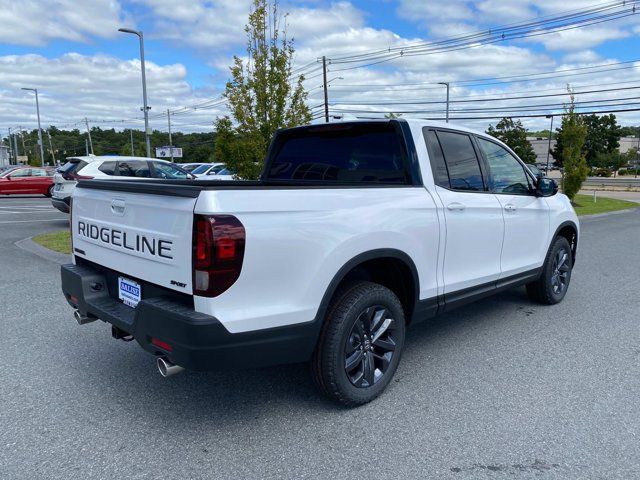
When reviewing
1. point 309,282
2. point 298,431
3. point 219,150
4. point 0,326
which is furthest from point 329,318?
point 219,150

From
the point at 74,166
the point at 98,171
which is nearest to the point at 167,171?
the point at 98,171

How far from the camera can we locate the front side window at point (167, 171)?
12.6 meters

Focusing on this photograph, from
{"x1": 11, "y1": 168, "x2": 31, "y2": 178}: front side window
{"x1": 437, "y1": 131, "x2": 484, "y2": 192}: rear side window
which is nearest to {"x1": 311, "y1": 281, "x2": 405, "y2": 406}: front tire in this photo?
{"x1": 437, "y1": 131, "x2": 484, "y2": 192}: rear side window

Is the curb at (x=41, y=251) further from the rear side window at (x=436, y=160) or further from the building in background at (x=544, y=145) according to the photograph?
the building in background at (x=544, y=145)

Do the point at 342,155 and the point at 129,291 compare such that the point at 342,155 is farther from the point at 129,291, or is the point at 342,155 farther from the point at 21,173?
the point at 21,173

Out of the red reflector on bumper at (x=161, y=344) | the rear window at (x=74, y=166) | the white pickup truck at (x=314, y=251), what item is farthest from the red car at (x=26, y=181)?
the red reflector on bumper at (x=161, y=344)

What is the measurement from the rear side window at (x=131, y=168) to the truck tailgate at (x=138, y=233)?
30.0 feet

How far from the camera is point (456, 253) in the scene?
3.92 m

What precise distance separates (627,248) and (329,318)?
29.7 feet

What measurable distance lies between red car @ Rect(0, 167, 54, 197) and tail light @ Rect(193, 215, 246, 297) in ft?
74.8

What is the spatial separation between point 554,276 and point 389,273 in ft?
9.43

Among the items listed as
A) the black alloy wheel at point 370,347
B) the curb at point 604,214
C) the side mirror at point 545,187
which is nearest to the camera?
the black alloy wheel at point 370,347

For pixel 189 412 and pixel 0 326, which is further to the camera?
pixel 0 326

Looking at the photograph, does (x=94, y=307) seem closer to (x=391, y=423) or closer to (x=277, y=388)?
(x=277, y=388)
